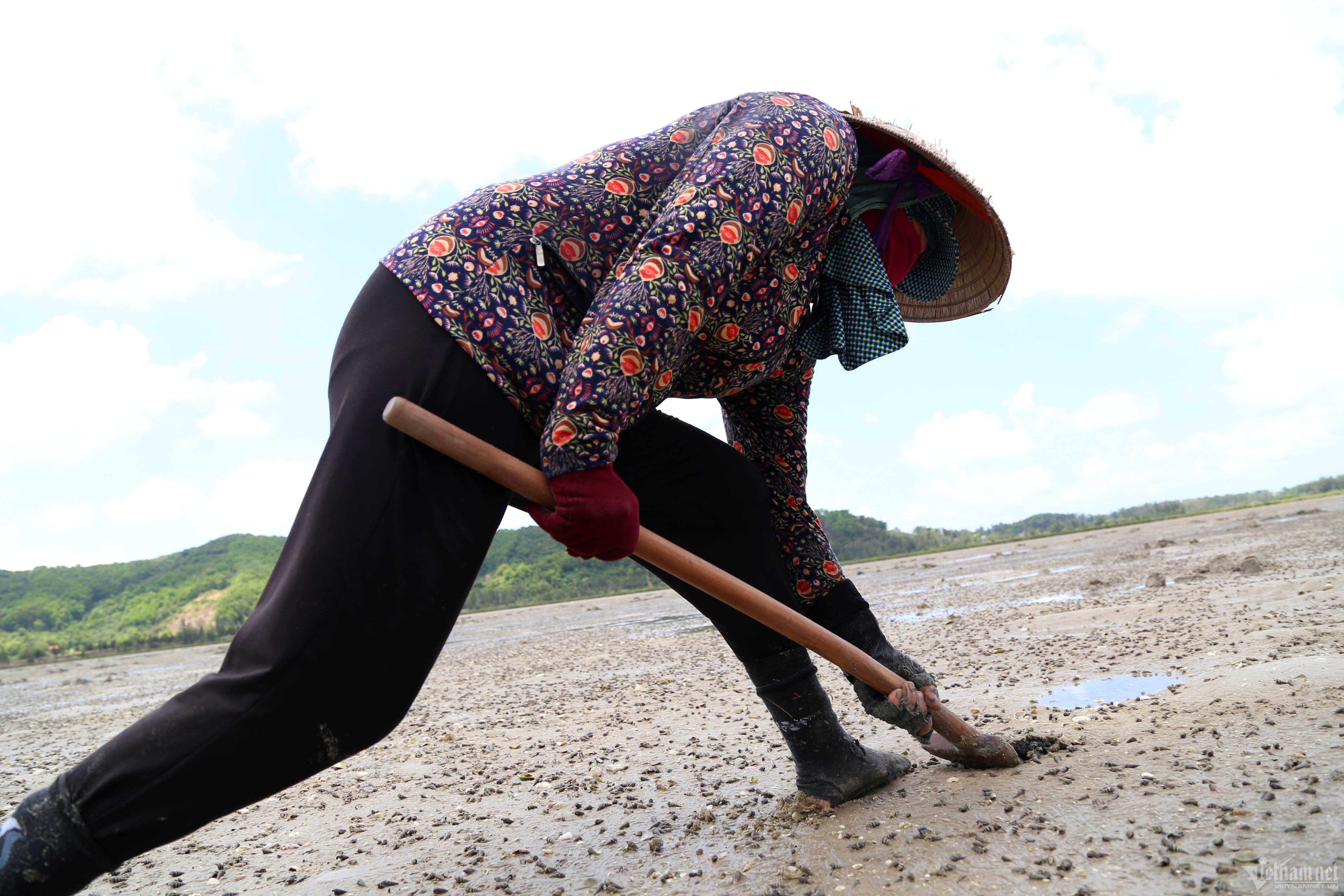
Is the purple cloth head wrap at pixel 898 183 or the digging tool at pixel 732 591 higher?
the purple cloth head wrap at pixel 898 183

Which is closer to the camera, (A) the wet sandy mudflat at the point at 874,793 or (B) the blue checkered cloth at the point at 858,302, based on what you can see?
(A) the wet sandy mudflat at the point at 874,793

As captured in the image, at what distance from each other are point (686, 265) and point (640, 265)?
0.09 metres

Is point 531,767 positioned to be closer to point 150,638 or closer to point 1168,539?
point 1168,539

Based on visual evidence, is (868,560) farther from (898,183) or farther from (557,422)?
(557,422)

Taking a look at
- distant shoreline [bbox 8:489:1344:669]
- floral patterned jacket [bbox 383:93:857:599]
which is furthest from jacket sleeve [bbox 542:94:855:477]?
distant shoreline [bbox 8:489:1344:669]

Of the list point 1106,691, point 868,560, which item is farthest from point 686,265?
point 868,560

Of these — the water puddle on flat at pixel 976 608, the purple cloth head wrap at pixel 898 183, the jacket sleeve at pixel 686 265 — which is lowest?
the water puddle on flat at pixel 976 608

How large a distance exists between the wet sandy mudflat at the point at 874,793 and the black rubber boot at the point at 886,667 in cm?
23

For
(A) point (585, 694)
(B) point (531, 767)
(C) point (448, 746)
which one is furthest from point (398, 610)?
(A) point (585, 694)

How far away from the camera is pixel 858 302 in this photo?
2.21 m

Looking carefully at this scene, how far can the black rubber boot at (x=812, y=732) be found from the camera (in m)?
2.31

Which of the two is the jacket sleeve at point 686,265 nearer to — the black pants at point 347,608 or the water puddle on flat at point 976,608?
the black pants at point 347,608

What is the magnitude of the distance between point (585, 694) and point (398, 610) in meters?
3.73

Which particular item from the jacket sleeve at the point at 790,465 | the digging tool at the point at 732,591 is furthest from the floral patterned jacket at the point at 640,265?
the jacket sleeve at the point at 790,465
